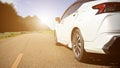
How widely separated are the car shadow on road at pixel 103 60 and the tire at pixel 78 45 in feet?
0.81

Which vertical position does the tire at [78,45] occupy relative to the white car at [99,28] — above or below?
below

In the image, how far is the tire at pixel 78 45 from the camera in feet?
18.5

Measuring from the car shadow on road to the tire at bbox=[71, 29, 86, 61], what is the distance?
0.81ft

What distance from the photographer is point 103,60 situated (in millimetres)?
5988

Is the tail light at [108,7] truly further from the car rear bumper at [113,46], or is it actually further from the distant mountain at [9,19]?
the distant mountain at [9,19]

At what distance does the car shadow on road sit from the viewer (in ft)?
17.9

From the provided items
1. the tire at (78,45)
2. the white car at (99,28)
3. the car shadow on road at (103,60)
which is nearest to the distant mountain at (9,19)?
the tire at (78,45)

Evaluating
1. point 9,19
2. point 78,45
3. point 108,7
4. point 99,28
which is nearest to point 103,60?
point 78,45

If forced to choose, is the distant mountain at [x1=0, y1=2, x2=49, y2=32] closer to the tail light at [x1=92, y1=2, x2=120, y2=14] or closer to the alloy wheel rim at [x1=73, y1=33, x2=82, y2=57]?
the alloy wheel rim at [x1=73, y1=33, x2=82, y2=57]

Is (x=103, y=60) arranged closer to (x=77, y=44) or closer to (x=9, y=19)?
(x=77, y=44)

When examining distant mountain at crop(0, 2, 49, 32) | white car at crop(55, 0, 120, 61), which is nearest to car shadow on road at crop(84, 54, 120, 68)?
white car at crop(55, 0, 120, 61)

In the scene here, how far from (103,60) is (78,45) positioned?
2.58 feet

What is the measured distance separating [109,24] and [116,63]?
1219 millimetres

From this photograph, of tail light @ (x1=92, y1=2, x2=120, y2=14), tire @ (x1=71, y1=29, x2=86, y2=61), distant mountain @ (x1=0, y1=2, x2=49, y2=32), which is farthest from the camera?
distant mountain @ (x1=0, y1=2, x2=49, y2=32)
